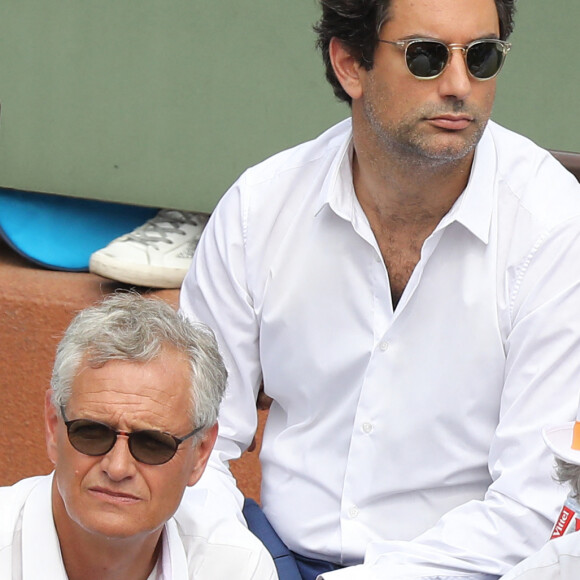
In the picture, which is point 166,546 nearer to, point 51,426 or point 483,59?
point 51,426

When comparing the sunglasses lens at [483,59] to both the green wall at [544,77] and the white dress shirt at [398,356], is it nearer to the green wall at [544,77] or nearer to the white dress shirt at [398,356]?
the white dress shirt at [398,356]


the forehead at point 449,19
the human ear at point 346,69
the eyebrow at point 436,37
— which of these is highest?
the forehead at point 449,19

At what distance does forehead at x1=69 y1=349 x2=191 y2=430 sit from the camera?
7.84 feet

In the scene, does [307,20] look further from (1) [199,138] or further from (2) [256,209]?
(2) [256,209]

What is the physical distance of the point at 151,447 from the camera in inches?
94.0

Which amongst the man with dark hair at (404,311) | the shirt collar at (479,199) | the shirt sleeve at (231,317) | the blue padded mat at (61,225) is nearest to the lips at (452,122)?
the man with dark hair at (404,311)

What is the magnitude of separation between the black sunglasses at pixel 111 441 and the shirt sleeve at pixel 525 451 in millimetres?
453

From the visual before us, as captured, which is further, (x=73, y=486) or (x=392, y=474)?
(x=392, y=474)

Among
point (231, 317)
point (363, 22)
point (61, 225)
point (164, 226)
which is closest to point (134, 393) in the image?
point (231, 317)

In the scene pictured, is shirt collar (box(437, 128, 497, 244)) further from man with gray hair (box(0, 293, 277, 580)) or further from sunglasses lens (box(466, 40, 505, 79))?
man with gray hair (box(0, 293, 277, 580))

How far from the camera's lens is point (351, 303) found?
114 inches

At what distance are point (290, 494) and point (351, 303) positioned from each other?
0.44 meters

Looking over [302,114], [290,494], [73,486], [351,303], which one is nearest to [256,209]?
[351,303]

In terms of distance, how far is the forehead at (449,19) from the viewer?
2.71m
